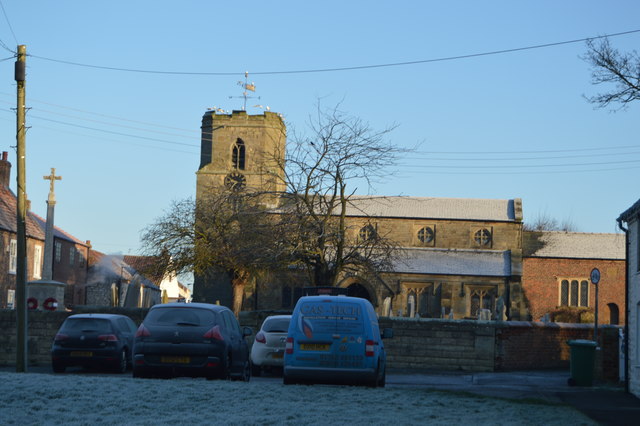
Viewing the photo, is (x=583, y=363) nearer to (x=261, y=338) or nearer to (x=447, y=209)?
(x=261, y=338)

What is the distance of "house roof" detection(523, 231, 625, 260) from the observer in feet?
197

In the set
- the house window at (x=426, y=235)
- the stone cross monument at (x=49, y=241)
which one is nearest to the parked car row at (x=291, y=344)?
the stone cross monument at (x=49, y=241)

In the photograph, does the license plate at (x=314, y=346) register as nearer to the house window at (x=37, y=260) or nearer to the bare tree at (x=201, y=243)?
the bare tree at (x=201, y=243)

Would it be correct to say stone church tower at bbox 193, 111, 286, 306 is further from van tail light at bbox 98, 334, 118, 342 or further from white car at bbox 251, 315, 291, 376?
van tail light at bbox 98, 334, 118, 342

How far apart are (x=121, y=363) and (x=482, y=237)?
4131 centimetres

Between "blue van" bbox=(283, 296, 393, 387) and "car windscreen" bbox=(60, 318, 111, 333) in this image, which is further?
"car windscreen" bbox=(60, 318, 111, 333)

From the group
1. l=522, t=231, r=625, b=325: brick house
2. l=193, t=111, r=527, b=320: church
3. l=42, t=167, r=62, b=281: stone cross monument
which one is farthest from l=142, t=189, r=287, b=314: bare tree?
l=522, t=231, r=625, b=325: brick house

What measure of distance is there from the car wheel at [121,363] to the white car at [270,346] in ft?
10.4

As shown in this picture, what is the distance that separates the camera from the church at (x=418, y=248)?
181 ft

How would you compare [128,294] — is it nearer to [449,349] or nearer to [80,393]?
[449,349]

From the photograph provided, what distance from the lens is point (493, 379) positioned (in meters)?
24.5

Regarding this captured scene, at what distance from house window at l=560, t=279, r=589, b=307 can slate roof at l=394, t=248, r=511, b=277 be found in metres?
4.97

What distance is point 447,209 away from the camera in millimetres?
61938

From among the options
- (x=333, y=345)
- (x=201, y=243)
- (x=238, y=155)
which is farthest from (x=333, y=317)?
(x=238, y=155)
